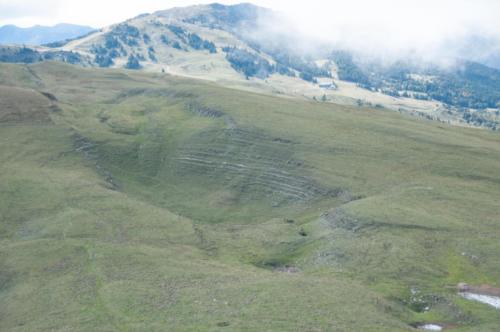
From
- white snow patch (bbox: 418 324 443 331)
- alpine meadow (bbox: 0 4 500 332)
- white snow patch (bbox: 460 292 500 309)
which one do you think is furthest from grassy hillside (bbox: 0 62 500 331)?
white snow patch (bbox: 460 292 500 309)

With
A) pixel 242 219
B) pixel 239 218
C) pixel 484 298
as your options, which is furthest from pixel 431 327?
pixel 239 218

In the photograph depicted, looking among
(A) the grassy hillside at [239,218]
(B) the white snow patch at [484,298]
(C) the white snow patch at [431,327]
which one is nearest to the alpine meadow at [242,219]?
(B) the white snow patch at [484,298]

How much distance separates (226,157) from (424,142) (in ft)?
184

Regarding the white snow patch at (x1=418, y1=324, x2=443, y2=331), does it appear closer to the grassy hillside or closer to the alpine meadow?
the alpine meadow

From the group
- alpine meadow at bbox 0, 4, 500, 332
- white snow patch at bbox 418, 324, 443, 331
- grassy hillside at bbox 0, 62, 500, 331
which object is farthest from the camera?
grassy hillside at bbox 0, 62, 500, 331

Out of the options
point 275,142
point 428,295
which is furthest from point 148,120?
point 428,295

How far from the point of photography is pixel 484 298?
6912 cm

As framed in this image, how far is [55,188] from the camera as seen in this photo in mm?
113125

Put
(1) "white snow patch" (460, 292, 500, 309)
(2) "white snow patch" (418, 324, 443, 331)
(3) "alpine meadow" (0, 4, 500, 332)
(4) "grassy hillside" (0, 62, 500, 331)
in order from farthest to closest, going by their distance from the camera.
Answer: (1) "white snow patch" (460, 292, 500, 309), (4) "grassy hillside" (0, 62, 500, 331), (3) "alpine meadow" (0, 4, 500, 332), (2) "white snow patch" (418, 324, 443, 331)

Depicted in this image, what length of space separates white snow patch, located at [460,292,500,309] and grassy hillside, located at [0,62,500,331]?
1512 millimetres

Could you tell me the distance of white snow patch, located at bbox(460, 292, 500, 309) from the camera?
67750mm

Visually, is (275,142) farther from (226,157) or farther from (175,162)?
(175,162)

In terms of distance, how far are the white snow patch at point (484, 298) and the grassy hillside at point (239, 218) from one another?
4.96ft

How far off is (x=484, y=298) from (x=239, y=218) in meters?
57.1
